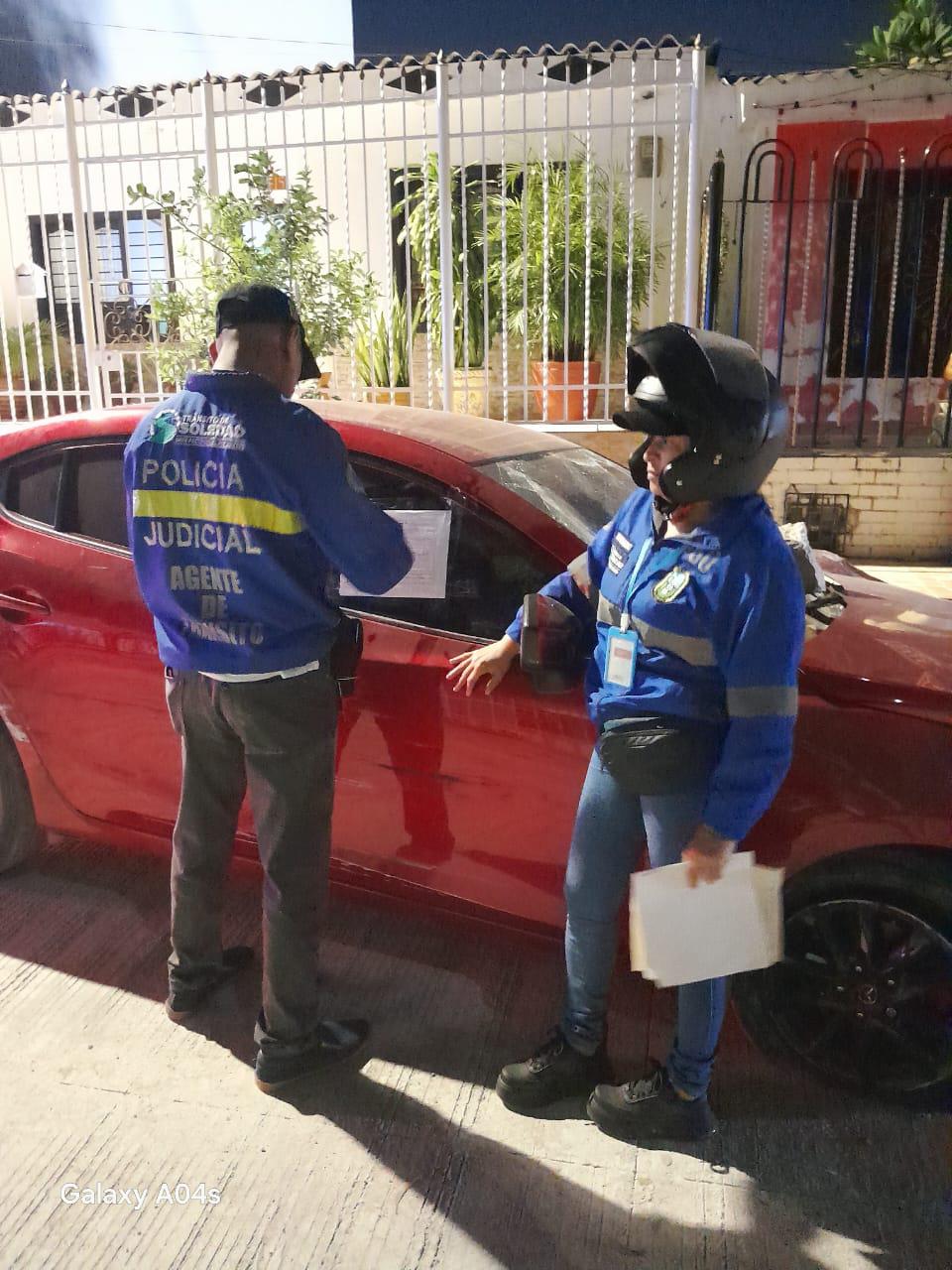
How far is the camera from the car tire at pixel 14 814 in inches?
118

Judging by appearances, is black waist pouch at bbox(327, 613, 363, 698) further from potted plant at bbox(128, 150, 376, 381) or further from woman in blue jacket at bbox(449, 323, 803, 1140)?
potted plant at bbox(128, 150, 376, 381)

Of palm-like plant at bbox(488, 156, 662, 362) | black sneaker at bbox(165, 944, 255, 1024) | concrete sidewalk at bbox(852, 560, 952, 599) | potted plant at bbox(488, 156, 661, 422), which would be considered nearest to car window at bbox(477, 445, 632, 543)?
black sneaker at bbox(165, 944, 255, 1024)

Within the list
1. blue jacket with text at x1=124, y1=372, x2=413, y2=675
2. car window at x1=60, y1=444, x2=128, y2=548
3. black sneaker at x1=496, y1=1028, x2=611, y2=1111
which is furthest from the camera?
car window at x1=60, y1=444, x2=128, y2=548

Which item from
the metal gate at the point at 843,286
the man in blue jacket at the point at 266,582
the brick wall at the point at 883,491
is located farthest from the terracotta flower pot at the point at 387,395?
the man in blue jacket at the point at 266,582

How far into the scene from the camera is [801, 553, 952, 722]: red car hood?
6.89ft

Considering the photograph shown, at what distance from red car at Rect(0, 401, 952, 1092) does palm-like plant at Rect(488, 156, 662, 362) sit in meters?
4.83

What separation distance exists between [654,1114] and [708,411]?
151 centimetres

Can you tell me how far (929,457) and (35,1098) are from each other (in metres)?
7.09

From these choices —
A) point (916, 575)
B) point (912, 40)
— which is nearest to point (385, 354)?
point (916, 575)

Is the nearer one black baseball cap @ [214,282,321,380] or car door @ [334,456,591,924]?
black baseball cap @ [214,282,321,380]

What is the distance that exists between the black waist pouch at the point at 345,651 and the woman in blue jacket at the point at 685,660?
0.54 metres

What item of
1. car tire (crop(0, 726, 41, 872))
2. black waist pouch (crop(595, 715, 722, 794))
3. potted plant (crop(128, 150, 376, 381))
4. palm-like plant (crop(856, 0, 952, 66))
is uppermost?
palm-like plant (crop(856, 0, 952, 66))

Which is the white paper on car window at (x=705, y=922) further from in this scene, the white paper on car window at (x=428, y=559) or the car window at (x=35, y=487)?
the car window at (x=35, y=487)

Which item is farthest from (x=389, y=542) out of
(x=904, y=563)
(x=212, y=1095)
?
(x=904, y=563)
